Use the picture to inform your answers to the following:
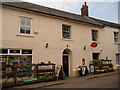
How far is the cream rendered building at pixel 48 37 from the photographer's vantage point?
30.3ft

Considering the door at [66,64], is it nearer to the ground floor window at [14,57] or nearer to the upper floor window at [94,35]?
the ground floor window at [14,57]

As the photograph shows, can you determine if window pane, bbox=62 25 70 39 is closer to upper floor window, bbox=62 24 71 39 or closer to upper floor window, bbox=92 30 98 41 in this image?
upper floor window, bbox=62 24 71 39

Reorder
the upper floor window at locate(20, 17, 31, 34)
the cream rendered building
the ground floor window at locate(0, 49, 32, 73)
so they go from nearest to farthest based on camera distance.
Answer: the ground floor window at locate(0, 49, 32, 73) < the cream rendered building < the upper floor window at locate(20, 17, 31, 34)

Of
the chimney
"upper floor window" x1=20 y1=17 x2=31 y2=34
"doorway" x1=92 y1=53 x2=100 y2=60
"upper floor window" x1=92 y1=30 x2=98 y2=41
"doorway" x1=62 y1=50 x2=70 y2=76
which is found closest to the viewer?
"upper floor window" x1=20 y1=17 x2=31 y2=34

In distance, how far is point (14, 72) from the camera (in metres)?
8.15

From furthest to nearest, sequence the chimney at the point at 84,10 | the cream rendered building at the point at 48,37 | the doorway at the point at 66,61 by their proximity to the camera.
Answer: the chimney at the point at 84,10 → the doorway at the point at 66,61 → the cream rendered building at the point at 48,37

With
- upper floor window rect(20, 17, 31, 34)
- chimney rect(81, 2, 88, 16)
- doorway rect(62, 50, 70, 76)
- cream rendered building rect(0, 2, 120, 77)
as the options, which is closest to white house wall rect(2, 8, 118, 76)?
cream rendered building rect(0, 2, 120, 77)

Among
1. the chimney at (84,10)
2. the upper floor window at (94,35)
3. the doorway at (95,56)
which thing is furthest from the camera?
the chimney at (84,10)

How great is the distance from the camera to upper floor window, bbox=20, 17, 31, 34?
985 cm

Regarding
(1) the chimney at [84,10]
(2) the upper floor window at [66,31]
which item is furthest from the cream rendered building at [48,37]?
(1) the chimney at [84,10]

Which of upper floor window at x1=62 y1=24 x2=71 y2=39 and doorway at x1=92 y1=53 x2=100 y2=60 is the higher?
upper floor window at x1=62 y1=24 x2=71 y2=39

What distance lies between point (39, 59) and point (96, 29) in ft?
26.7

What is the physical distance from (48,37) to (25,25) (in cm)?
221

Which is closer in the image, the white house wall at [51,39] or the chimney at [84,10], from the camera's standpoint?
the white house wall at [51,39]
